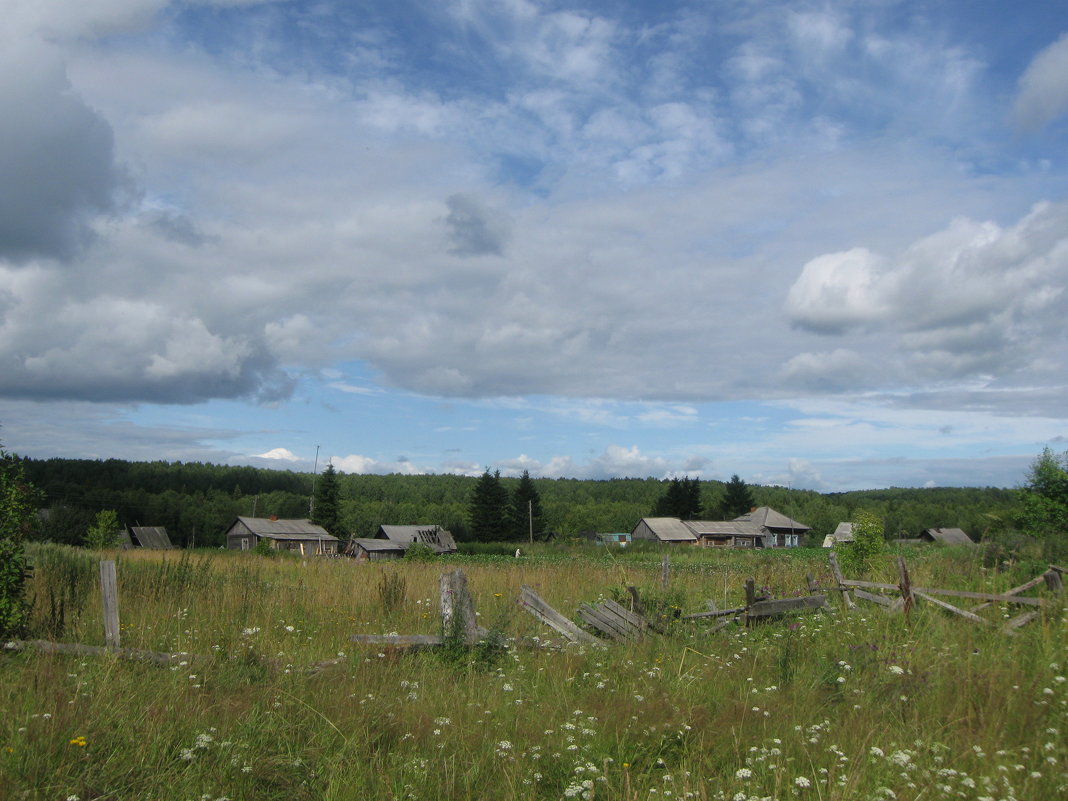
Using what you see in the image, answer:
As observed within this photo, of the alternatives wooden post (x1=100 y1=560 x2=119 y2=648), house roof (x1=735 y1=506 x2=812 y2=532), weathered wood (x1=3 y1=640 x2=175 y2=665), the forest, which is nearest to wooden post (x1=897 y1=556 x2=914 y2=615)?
weathered wood (x1=3 y1=640 x2=175 y2=665)

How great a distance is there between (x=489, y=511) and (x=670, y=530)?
24653 millimetres

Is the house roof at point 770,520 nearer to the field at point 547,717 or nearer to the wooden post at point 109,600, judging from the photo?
the field at point 547,717

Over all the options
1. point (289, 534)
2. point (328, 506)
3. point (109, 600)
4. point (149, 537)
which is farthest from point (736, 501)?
point (109, 600)

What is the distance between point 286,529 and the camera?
8562 cm

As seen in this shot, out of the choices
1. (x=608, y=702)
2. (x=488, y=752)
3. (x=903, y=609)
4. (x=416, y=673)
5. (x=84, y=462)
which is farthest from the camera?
(x=84, y=462)

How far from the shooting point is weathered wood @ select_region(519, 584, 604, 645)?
32.6 ft

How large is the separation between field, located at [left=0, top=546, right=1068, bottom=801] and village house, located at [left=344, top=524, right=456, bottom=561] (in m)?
76.0

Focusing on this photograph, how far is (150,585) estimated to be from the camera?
39.9 ft

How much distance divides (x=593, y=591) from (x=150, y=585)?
27.9 feet

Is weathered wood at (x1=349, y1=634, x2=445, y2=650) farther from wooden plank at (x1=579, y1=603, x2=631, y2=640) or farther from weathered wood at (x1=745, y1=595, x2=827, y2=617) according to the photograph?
weathered wood at (x1=745, y1=595, x2=827, y2=617)

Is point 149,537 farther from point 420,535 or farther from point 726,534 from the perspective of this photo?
point 726,534

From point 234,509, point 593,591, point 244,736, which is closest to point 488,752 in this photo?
point 244,736

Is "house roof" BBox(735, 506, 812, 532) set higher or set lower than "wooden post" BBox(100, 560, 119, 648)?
lower

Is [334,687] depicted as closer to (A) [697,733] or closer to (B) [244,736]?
(B) [244,736]
